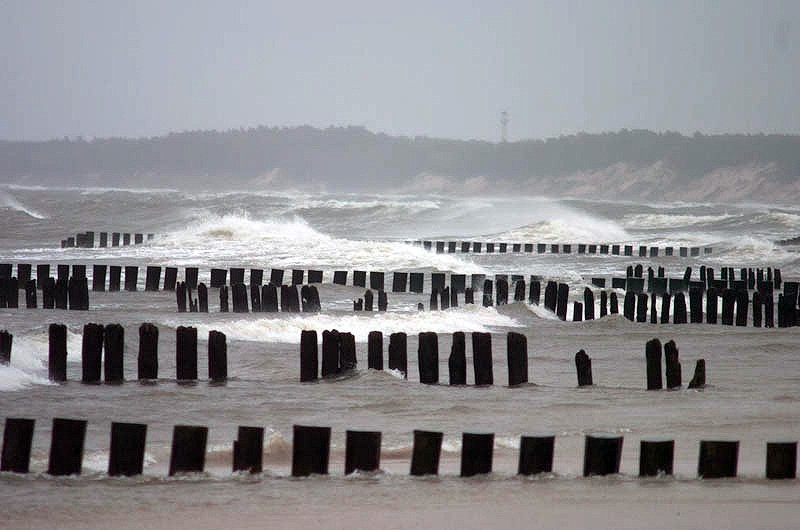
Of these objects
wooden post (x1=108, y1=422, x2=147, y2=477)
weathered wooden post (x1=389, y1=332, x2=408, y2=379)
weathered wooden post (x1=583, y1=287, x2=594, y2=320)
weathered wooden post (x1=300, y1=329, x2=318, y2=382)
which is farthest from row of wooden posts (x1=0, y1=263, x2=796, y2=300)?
wooden post (x1=108, y1=422, x2=147, y2=477)

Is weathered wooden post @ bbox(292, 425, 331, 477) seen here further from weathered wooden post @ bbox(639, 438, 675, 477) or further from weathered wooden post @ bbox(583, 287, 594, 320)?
weathered wooden post @ bbox(583, 287, 594, 320)

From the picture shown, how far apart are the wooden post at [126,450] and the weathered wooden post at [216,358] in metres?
3.39

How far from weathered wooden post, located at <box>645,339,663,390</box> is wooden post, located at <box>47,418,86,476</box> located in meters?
4.78

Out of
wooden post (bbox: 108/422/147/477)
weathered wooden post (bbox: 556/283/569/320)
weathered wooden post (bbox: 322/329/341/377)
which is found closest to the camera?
wooden post (bbox: 108/422/147/477)

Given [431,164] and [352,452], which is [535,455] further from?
[431,164]

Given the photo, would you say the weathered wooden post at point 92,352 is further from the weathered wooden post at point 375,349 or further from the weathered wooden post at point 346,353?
the weathered wooden post at point 375,349

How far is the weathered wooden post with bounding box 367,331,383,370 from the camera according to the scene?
9758 millimetres

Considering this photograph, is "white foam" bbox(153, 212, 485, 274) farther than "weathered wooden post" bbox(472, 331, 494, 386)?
Yes

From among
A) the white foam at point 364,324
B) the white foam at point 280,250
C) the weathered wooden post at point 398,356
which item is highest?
the weathered wooden post at point 398,356

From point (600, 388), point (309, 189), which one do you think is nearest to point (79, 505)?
point (600, 388)

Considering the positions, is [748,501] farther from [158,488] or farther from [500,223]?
[500,223]

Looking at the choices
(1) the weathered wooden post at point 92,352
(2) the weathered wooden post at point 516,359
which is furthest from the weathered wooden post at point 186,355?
(2) the weathered wooden post at point 516,359

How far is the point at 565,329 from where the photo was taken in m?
14.7

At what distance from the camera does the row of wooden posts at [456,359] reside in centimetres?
959
